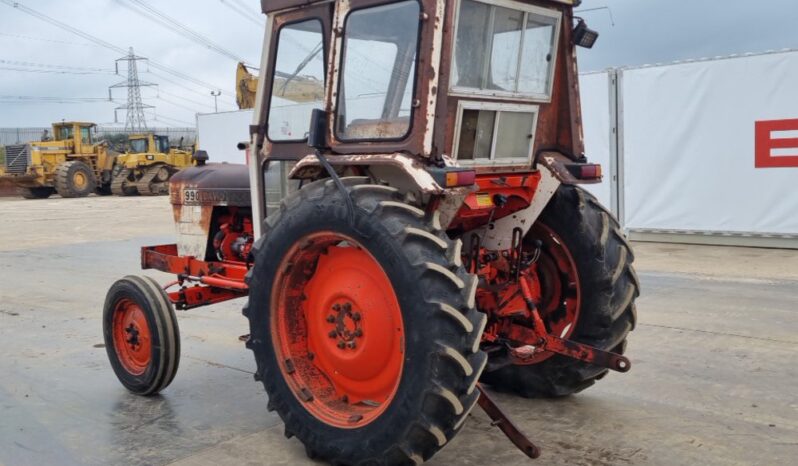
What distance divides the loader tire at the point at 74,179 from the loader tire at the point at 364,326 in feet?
98.5

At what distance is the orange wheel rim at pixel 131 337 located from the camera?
524 centimetres

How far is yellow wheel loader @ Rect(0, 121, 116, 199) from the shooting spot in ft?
104

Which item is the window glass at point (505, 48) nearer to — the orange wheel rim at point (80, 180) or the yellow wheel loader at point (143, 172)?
the yellow wheel loader at point (143, 172)

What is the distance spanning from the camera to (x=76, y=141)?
3294cm

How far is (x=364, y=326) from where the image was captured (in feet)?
12.4

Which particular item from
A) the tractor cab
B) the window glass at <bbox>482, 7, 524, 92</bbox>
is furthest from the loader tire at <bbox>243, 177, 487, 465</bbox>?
the window glass at <bbox>482, 7, 524, 92</bbox>

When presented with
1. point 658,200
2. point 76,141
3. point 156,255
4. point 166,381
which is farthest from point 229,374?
point 76,141

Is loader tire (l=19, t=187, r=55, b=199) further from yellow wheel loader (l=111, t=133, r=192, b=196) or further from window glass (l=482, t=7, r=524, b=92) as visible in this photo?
window glass (l=482, t=7, r=524, b=92)

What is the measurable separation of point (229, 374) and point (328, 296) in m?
2.15

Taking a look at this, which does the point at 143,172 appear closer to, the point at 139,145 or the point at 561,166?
the point at 139,145

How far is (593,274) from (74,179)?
3080 centimetres

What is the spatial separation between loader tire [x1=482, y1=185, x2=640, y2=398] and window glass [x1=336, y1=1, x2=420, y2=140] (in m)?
1.24

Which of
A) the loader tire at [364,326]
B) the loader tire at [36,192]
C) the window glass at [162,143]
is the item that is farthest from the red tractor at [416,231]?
the window glass at [162,143]

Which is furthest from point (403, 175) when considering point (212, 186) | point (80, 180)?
point (80, 180)
